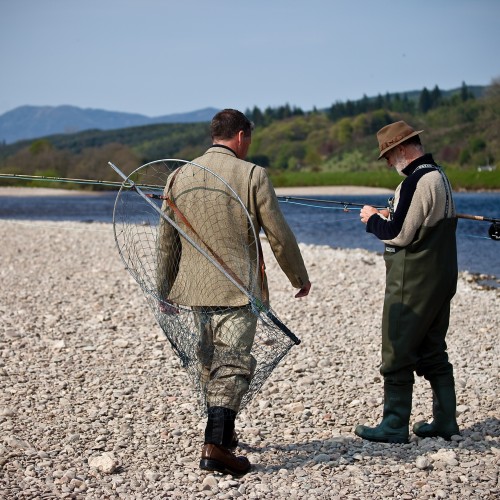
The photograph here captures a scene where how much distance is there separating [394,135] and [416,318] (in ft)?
3.81

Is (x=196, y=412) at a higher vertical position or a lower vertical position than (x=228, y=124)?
lower

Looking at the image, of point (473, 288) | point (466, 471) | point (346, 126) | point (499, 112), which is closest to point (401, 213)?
point (466, 471)

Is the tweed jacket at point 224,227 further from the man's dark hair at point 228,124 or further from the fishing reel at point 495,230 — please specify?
the fishing reel at point 495,230

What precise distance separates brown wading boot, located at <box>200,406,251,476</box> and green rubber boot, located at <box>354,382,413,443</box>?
1137mm

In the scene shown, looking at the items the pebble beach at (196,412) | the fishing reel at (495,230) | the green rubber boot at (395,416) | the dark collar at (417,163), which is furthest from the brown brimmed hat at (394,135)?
the pebble beach at (196,412)

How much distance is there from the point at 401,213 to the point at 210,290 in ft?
4.23

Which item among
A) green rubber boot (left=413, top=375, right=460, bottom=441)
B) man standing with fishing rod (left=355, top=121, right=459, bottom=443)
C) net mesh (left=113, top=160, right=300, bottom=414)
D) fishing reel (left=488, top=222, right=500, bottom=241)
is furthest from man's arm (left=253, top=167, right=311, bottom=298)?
fishing reel (left=488, top=222, right=500, bottom=241)

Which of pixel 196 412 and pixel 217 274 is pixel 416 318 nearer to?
pixel 217 274

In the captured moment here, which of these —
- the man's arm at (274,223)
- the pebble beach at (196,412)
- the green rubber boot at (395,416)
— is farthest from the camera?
the green rubber boot at (395,416)

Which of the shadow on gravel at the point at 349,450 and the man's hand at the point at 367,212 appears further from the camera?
the man's hand at the point at 367,212

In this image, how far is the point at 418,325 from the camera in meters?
5.02

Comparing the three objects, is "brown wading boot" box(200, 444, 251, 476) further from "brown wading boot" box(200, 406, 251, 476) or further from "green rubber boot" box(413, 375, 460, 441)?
"green rubber boot" box(413, 375, 460, 441)

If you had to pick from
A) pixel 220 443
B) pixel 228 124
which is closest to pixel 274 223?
pixel 228 124

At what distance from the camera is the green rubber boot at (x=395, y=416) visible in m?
5.21
